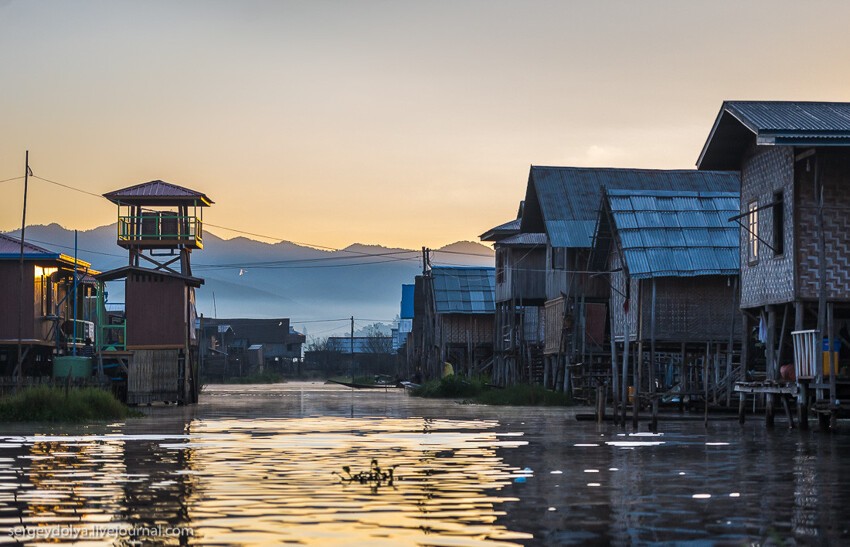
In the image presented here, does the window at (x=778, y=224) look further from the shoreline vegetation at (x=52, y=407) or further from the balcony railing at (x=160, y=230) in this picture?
the balcony railing at (x=160, y=230)

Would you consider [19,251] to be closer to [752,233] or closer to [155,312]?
[155,312]

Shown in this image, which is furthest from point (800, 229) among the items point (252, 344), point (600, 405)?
point (252, 344)

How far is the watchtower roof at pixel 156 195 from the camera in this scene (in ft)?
150

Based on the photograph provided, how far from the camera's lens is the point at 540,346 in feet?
184

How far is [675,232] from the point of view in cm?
3800

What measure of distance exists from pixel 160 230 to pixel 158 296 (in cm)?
258

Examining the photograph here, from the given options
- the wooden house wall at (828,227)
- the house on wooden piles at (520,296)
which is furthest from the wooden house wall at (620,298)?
the wooden house wall at (828,227)

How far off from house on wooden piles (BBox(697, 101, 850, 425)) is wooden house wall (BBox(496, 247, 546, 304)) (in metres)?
25.1

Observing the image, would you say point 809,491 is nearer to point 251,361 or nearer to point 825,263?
point 825,263

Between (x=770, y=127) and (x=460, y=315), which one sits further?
(x=460, y=315)

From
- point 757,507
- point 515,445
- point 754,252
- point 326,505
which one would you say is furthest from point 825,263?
point 326,505

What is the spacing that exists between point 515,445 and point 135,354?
86.4 ft

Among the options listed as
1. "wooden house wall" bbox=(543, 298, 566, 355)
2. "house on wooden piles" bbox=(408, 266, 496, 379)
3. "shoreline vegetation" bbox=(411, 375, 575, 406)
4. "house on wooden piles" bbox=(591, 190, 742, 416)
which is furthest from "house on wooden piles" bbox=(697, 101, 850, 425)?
"house on wooden piles" bbox=(408, 266, 496, 379)

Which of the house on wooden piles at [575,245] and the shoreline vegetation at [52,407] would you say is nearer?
the shoreline vegetation at [52,407]
